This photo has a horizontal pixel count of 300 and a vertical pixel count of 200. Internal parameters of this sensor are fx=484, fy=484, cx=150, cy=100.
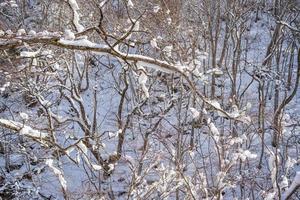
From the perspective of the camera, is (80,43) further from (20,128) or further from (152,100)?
(152,100)

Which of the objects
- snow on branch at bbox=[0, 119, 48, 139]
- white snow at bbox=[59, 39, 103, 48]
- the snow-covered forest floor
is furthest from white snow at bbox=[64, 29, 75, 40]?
the snow-covered forest floor

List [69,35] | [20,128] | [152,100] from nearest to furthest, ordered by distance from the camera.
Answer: [69,35], [20,128], [152,100]

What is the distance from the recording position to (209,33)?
53.8 ft

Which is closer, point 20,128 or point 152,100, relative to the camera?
point 20,128

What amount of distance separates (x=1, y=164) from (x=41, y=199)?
2330mm

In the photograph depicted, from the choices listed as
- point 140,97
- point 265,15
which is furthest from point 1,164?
point 265,15

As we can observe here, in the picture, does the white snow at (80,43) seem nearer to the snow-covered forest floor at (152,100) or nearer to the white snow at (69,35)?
the white snow at (69,35)

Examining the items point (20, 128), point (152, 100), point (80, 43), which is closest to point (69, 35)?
point (80, 43)

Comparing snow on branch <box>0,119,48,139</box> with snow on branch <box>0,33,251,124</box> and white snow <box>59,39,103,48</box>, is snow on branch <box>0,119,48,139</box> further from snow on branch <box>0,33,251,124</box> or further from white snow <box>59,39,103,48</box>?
white snow <box>59,39,103,48</box>

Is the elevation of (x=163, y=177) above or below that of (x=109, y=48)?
below

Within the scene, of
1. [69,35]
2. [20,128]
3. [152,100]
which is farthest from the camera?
[152,100]

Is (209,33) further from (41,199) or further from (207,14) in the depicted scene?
(41,199)

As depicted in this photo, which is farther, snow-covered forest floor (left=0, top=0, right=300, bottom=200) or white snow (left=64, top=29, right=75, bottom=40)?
snow-covered forest floor (left=0, top=0, right=300, bottom=200)

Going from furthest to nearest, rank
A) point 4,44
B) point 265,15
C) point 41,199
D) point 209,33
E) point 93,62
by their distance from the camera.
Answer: point 265,15
point 93,62
point 209,33
point 41,199
point 4,44
